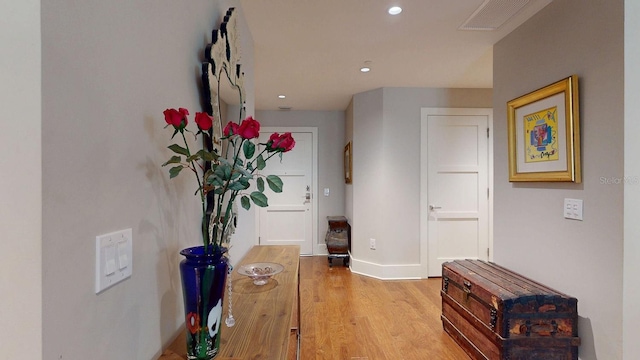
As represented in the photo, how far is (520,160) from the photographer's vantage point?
7.54 ft

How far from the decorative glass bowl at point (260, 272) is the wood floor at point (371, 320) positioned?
93 cm

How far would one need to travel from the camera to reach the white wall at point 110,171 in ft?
1.75

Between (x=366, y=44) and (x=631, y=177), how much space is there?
197 cm

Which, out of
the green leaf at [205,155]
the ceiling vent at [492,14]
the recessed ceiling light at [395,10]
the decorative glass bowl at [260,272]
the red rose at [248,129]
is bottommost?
the decorative glass bowl at [260,272]

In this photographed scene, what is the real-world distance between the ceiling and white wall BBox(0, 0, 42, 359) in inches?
70.3

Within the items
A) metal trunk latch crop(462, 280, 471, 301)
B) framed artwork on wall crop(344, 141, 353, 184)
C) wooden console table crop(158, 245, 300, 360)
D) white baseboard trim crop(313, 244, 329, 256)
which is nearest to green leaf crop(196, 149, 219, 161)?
wooden console table crop(158, 245, 300, 360)

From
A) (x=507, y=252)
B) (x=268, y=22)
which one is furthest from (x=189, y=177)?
(x=507, y=252)

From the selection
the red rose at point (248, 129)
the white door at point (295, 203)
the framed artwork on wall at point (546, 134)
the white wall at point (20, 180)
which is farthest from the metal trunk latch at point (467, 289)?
the white door at point (295, 203)

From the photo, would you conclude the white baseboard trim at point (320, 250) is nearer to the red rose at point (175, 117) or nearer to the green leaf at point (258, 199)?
the green leaf at point (258, 199)

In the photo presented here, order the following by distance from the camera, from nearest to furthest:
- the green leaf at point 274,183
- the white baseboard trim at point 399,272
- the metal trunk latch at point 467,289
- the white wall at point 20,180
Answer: the white wall at point 20,180 < the green leaf at point 274,183 < the metal trunk latch at point 467,289 < the white baseboard trim at point 399,272

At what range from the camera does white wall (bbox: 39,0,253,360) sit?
53cm

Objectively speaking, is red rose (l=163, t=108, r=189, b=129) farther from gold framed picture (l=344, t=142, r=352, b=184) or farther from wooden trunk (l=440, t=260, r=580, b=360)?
gold framed picture (l=344, t=142, r=352, b=184)

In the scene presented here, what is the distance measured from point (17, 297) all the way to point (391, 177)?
3.65m

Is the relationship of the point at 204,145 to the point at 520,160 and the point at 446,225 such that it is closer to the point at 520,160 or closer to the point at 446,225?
the point at 520,160
